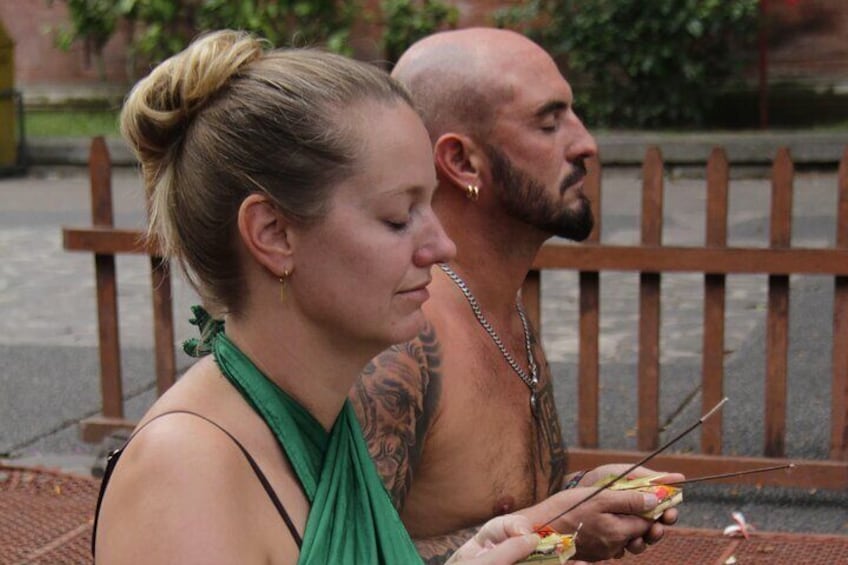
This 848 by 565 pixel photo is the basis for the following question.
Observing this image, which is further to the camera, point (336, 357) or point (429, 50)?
point (429, 50)

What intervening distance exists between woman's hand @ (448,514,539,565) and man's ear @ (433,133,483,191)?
98 cm

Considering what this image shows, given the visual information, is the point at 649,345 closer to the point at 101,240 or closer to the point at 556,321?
the point at 101,240

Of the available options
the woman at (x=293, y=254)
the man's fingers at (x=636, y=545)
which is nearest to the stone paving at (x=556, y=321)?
the man's fingers at (x=636, y=545)

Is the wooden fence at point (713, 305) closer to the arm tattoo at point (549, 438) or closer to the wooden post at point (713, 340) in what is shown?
the wooden post at point (713, 340)

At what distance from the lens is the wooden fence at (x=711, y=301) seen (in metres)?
4.91

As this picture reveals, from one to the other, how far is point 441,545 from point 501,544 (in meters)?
0.80

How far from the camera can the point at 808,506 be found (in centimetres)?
496

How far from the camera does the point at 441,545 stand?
2572mm

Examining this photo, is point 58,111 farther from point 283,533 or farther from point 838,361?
point 283,533

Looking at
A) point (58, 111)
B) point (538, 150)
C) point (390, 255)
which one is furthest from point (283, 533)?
point (58, 111)

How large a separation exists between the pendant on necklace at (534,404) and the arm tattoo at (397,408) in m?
0.31

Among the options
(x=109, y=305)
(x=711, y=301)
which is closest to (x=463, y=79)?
(x=711, y=301)

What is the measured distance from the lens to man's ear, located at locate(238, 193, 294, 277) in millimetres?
1712

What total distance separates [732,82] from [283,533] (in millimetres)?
12891
